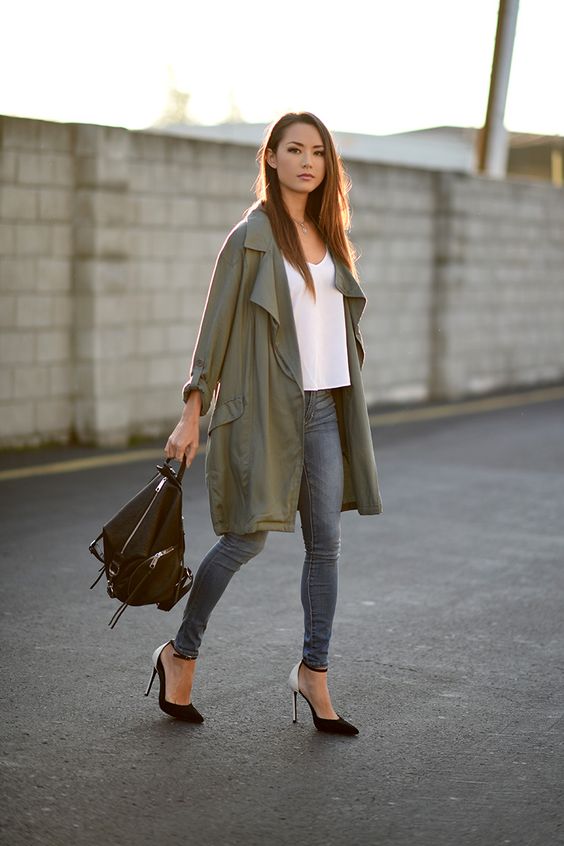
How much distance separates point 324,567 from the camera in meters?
4.40

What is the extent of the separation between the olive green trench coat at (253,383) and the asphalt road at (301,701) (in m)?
0.76

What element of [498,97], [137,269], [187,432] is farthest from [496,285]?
[187,432]

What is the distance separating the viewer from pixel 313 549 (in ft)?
14.4

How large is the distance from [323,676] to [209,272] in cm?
810

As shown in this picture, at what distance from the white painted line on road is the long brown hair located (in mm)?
5201

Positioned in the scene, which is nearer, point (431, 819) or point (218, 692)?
point (431, 819)

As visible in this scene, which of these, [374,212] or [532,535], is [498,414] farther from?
[532,535]

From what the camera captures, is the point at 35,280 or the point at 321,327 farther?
the point at 35,280

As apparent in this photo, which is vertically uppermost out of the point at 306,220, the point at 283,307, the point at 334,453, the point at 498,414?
the point at 306,220

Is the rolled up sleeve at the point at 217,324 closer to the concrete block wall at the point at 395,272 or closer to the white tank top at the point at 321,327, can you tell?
the white tank top at the point at 321,327

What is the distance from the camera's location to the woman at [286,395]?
14.0 ft

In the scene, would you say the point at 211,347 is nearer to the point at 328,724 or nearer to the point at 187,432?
the point at 187,432

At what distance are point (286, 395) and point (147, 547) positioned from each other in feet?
2.08

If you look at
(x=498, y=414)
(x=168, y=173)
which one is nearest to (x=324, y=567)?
(x=168, y=173)
